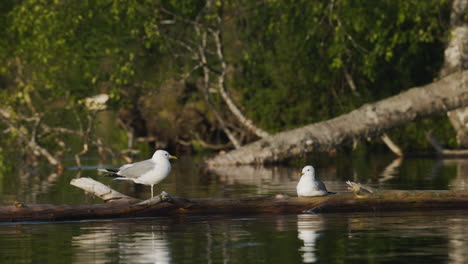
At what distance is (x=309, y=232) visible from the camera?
44.7 ft

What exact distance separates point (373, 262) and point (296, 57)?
29792 mm

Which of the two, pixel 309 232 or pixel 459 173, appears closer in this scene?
pixel 309 232

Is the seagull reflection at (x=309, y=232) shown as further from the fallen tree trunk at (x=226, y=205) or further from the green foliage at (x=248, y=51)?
the green foliage at (x=248, y=51)

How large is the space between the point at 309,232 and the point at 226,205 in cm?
281

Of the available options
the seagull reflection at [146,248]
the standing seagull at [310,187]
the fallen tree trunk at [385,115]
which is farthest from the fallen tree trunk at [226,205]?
the fallen tree trunk at [385,115]

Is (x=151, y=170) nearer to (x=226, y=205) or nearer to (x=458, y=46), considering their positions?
(x=226, y=205)

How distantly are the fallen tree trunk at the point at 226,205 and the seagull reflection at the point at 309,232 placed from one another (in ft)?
1.55

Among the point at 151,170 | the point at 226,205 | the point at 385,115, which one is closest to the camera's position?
the point at 226,205

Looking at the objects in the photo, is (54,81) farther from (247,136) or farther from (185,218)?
(185,218)

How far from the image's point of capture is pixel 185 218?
1605 centimetres

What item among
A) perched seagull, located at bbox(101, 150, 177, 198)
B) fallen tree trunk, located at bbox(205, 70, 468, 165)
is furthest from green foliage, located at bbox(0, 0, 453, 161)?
perched seagull, located at bbox(101, 150, 177, 198)

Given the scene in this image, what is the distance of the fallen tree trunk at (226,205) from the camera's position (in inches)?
618

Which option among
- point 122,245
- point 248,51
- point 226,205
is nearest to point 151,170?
point 226,205

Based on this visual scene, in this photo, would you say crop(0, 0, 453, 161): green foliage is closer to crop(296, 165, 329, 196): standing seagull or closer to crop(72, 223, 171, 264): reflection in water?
crop(296, 165, 329, 196): standing seagull
